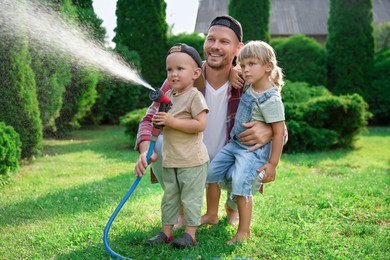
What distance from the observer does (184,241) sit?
11.3ft

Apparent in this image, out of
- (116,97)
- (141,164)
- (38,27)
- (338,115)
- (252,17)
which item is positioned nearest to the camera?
(141,164)

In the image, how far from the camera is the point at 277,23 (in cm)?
2798

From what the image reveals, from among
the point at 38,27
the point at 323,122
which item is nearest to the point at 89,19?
the point at 38,27

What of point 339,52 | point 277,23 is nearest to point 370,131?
point 339,52

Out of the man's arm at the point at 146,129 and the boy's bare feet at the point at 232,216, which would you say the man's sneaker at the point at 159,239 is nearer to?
the man's arm at the point at 146,129

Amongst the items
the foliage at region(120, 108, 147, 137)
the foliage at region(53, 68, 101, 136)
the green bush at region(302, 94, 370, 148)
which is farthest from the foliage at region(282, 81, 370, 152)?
the foliage at region(53, 68, 101, 136)

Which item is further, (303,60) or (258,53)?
(303,60)

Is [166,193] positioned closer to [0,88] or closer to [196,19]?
[0,88]

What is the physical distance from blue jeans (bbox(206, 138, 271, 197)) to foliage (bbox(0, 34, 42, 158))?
408 centimetres

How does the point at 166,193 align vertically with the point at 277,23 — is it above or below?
below

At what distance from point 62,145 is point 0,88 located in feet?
10.3

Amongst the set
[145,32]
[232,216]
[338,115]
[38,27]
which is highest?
[145,32]

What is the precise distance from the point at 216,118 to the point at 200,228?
0.92m

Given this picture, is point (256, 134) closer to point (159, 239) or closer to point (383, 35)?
point (159, 239)
